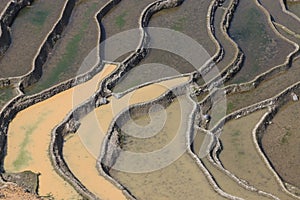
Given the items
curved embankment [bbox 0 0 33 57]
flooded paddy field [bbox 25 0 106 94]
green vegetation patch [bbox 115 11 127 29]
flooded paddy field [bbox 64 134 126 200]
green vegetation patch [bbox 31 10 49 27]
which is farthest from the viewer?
green vegetation patch [bbox 115 11 127 29]

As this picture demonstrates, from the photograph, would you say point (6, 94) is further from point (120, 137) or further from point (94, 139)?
point (120, 137)

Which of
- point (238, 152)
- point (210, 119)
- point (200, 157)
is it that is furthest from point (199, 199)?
point (210, 119)

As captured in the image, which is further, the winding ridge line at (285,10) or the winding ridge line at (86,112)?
the winding ridge line at (285,10)

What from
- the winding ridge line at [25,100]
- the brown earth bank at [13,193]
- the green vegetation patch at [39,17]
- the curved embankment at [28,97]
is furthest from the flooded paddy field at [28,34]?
the brown earth bank at [13,193]

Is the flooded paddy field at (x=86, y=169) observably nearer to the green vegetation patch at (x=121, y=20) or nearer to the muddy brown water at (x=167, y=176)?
the muddy brown water at (x=167, y=176)

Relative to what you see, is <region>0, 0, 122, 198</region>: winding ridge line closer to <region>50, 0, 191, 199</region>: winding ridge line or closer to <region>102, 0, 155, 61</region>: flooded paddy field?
<region>50, 0, 191, 199</region>: winding ridge line

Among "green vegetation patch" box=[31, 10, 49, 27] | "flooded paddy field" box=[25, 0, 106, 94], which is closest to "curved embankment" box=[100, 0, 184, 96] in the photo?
"flooded paddy field" box=[25, 0, 106, 94]

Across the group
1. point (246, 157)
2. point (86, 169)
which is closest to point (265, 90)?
point (246, 157)
